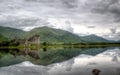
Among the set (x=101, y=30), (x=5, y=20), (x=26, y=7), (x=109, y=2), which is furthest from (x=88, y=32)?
(x=5, y=20)

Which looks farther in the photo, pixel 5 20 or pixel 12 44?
pixel 12 44

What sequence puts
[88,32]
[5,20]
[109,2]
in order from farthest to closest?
[5,20], [88,32], [109,2]

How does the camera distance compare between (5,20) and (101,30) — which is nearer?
(101,30)

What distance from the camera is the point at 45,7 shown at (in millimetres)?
20109

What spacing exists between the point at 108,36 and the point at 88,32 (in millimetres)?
1519

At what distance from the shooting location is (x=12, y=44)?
89.8ft

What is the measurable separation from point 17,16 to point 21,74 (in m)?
9.88

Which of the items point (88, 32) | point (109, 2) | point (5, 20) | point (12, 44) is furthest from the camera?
point (12, 44)

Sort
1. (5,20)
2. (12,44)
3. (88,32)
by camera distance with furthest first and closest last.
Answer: (12,44)
(5,20)
(88,32)

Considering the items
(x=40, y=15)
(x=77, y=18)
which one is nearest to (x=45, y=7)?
(x=40, y=15)

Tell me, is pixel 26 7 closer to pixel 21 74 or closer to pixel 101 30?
pixel 101 30

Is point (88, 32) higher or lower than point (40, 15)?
lower

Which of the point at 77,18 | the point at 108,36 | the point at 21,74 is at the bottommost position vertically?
the point at 21,74

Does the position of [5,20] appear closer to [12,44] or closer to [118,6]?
[12,44]
